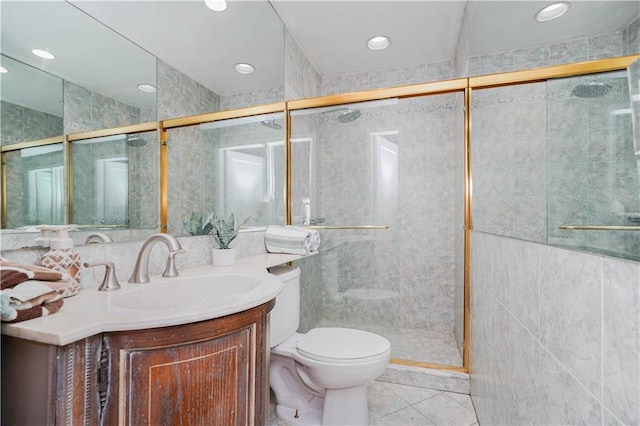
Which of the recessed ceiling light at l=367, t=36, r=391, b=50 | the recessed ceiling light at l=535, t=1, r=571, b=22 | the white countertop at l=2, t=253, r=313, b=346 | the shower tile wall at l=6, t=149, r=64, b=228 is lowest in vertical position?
the white countertop at l=2, t=253, r=313, b=346

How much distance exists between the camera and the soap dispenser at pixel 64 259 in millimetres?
791

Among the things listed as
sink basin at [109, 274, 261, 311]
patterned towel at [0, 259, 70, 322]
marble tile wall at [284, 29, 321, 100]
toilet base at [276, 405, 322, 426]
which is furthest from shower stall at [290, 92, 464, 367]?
patterned towel at [0, 259, 70, 322]

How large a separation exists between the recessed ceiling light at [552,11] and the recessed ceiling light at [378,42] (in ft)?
4.23

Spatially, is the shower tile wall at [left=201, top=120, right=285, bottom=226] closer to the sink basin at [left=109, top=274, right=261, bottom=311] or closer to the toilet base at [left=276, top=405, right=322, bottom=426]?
the sink basin at [left=109, top=274, right=261, bottom=311]

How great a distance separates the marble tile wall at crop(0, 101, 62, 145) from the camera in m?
0.75

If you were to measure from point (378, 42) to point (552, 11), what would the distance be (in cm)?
142

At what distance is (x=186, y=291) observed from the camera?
1135mm

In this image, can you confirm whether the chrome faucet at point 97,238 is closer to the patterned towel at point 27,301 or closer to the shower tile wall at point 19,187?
the shower tile wall at point 19,187

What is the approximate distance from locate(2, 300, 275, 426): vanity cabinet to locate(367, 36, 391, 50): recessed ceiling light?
2.40 m

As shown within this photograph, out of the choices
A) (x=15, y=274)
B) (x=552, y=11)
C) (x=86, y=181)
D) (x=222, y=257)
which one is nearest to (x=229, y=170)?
(x=222, y=257)

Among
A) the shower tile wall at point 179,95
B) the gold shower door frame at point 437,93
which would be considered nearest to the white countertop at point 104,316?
the gold shower door frame at point 437,93

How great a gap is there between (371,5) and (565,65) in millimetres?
1227

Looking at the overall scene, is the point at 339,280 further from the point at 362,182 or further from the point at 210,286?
the point at 210,286

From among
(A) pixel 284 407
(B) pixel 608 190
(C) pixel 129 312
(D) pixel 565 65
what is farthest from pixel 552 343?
(D) pixel 565 65
